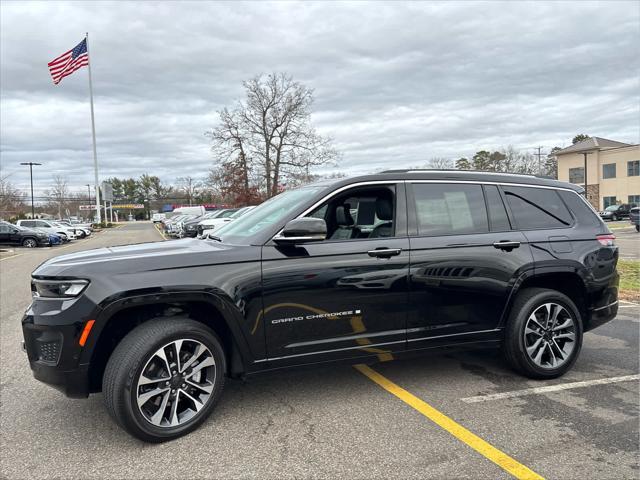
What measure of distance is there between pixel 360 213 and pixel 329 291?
103cm

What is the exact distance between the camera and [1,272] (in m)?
14.2

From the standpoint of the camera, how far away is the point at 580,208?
4.66m

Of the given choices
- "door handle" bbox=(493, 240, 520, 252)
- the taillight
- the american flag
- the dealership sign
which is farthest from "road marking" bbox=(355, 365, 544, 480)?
the dealership sign

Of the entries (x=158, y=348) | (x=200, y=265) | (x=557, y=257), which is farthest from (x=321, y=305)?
(x=557, y=257)

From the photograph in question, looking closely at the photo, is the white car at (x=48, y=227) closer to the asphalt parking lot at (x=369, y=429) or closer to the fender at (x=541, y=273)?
the asphalt parking lot at (x=369, y=429)

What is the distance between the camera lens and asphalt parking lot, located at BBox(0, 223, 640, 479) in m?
2.91

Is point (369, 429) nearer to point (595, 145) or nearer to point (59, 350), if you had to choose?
point (59, 350)

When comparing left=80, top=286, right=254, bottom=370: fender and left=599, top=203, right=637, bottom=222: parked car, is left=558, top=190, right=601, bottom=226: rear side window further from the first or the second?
left=599, top=203, right=637, bottom=222: parked car

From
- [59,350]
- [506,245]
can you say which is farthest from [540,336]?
[59,350]

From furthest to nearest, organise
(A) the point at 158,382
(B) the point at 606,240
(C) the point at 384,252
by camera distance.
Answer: (B) the point at 606,240
(C) the point at 384,252
(A) the point at 158,382

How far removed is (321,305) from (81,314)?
1606mm

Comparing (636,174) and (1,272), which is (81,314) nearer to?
(1,272)

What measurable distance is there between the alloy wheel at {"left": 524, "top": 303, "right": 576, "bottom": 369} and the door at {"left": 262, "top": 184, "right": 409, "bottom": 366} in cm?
126

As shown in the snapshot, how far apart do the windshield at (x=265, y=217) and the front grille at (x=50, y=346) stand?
4.40ft
